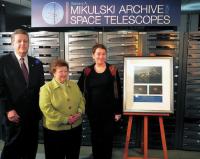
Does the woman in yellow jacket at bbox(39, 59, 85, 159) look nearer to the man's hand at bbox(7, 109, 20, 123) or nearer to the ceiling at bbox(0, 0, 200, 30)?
the man's hand at bbox(7, 109, 20, 123)

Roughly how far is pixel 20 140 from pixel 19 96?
431mm

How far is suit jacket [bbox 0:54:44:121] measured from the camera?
247cm

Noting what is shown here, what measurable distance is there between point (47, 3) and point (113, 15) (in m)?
1.02

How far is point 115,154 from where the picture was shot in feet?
12.2

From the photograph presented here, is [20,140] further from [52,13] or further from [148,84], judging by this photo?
[52,13]

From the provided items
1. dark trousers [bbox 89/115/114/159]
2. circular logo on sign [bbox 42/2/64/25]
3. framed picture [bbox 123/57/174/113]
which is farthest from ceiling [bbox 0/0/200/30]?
dark trousers [bbox 89/115/114/159]

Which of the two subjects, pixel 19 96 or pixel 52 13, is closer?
pixel 19 96

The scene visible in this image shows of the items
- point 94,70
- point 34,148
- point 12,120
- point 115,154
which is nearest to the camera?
point 12,120

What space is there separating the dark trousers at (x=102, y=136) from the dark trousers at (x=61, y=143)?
0.35 m

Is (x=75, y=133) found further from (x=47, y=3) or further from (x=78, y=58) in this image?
(x=47, y=3)

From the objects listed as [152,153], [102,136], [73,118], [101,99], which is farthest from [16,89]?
[152,153]

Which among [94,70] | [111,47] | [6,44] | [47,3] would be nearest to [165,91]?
[94,70]

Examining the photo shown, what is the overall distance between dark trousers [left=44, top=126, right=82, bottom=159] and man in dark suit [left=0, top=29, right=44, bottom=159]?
0.71ft

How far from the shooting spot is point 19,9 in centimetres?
805
